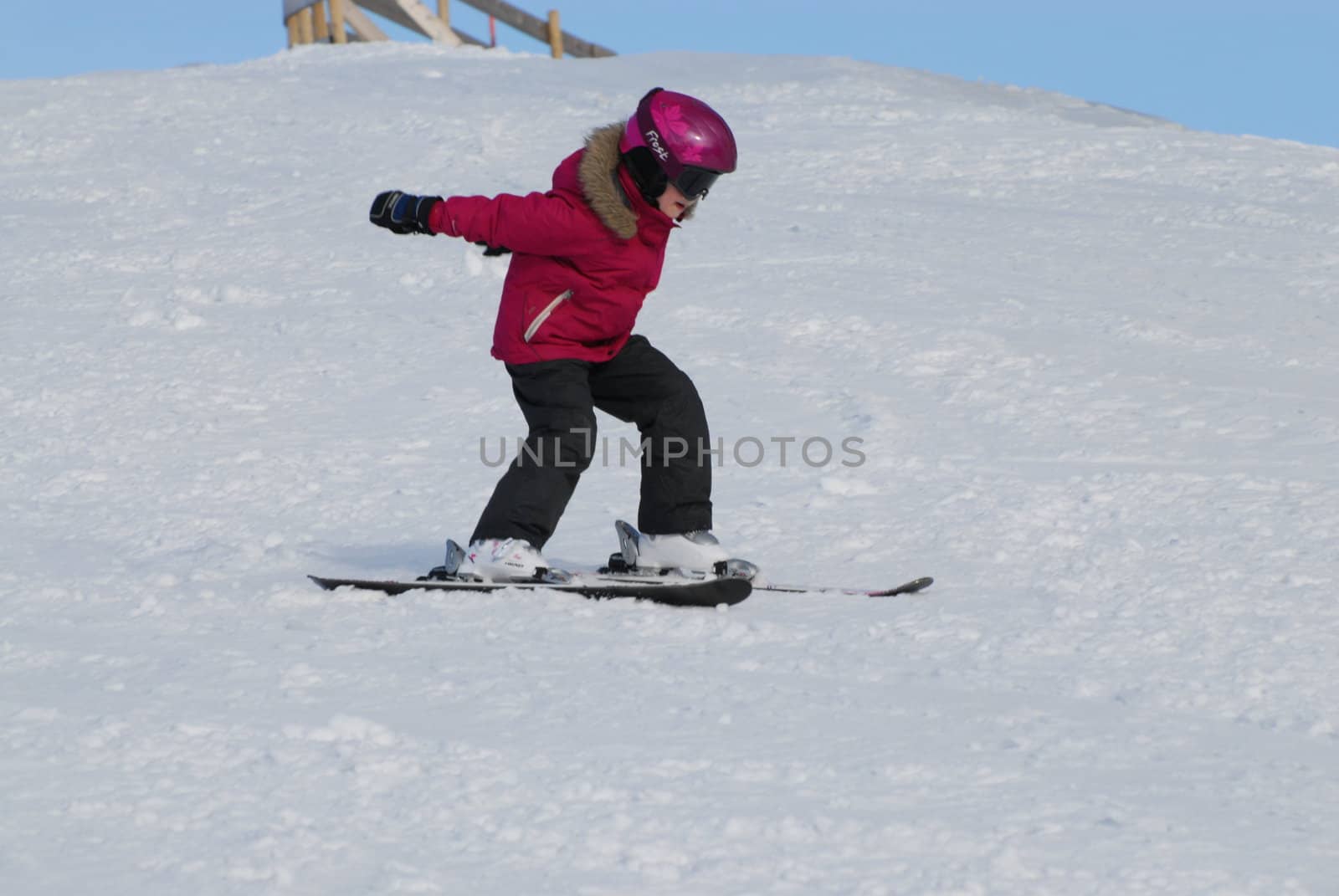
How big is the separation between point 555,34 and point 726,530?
17082mm

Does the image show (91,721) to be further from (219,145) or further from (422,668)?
(219,145)

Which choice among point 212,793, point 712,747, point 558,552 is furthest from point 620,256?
point 212,793

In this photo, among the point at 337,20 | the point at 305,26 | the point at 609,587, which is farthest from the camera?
the point at 305,26

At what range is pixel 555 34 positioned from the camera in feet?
69.2

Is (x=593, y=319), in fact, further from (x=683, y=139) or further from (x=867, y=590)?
(x=867, y=590)

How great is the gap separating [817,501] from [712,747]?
259cm

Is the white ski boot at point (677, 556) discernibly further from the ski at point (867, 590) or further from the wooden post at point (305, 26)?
the wooden post at point (305, 26)

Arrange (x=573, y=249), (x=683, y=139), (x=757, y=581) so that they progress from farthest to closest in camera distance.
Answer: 1. (x=757, y=581)
2. (x=573, y=249)
3. (x=683, y=139)

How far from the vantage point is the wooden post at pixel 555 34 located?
21.1 metres

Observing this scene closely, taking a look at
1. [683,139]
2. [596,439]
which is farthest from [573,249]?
[596,439]

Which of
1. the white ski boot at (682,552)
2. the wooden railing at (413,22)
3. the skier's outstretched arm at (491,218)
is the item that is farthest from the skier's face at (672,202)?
the wooden railing at (413,22)

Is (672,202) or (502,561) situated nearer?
(672,202)

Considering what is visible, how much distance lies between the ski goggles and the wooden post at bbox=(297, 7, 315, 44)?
20.1 metres

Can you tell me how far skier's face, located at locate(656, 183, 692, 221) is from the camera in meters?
4.07
